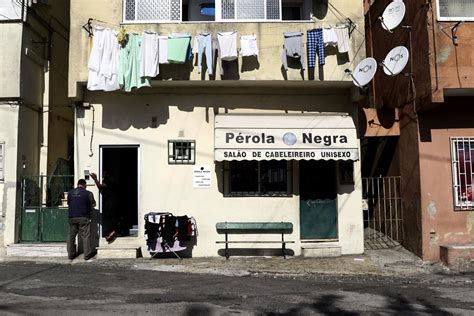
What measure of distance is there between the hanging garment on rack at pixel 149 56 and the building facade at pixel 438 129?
18.8 ft

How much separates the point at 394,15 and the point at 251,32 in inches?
123

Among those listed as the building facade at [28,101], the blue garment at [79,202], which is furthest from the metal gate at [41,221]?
the blue garment at [79,202]

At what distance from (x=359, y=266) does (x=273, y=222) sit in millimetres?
2213

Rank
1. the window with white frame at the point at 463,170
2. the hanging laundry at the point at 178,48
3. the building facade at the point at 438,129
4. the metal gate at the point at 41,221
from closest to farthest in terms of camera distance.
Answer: the building facade at the point at 438,129
the hanging laundry at the point at 178,48
the window with white frame at the point at 463,170
the metal gate at the point at 41,221

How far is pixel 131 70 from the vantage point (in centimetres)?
1095

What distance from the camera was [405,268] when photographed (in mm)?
10219

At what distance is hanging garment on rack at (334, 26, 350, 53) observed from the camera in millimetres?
11047

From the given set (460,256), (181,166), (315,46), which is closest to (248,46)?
(315,46)

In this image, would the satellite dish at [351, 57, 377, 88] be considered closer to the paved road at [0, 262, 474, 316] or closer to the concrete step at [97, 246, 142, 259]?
the paved road at [0, 262, 474, 316]

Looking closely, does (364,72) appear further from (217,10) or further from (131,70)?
(131,70)

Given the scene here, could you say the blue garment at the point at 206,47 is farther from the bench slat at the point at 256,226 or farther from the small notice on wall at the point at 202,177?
the bench slat at the point at 256,226

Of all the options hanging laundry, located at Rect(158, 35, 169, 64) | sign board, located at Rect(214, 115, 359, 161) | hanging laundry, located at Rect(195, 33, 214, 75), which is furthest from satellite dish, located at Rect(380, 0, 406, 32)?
hanging laundry, located at Rect(158, 35, 169, 64)

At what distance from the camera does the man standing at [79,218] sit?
1077 centimetres

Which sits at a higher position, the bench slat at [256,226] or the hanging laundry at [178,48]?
the hanging laundry at [178,48]
